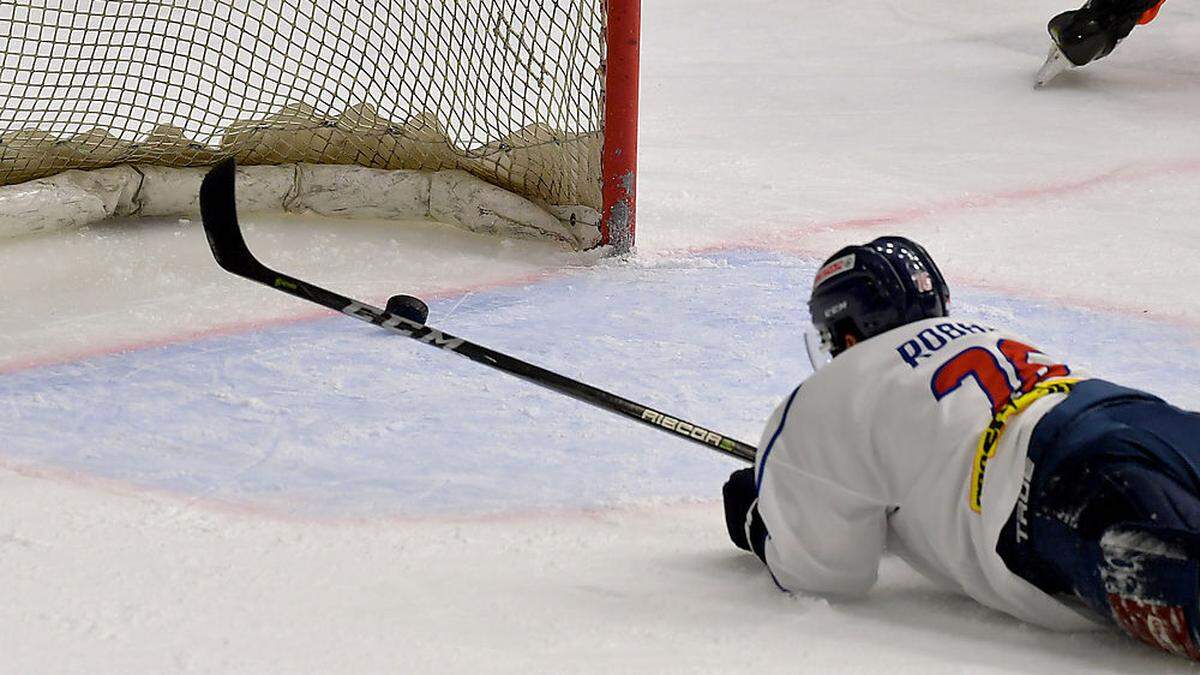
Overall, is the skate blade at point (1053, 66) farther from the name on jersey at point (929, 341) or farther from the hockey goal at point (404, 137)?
the name on jersey at point (929, 341)

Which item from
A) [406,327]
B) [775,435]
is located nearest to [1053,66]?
[406,327]

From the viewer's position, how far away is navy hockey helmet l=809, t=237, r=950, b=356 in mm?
1613

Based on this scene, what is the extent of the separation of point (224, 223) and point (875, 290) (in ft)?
4.67

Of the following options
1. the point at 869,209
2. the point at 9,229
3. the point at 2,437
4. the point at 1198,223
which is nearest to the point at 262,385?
the point at 2,437

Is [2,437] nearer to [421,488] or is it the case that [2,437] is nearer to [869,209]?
[421,488]

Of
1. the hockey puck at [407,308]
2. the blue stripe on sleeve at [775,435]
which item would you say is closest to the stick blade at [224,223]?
the hockey puck at [407,308]

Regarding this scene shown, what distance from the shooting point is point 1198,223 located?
377 centimetres

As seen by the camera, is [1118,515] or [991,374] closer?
[1118,515]

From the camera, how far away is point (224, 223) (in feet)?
8.80

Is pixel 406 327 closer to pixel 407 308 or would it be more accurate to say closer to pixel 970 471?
pixel 407 308

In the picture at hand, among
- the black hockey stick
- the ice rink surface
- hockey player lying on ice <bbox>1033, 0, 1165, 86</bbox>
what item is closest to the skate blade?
A: hockey player lying on ice <bbox>1033, 0, 1165, 86</bbox>

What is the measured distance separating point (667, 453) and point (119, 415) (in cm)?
86

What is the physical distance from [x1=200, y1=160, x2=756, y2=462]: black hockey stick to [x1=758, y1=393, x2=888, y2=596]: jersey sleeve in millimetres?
366

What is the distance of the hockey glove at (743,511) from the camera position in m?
1.73
